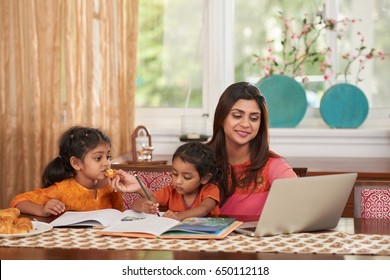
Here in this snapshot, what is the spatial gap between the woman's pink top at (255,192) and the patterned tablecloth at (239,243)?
499 mm

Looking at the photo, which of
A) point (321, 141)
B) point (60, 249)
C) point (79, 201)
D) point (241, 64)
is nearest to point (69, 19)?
point (241, 64)

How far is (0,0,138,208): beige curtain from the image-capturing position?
4.33 metres

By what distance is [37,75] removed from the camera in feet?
14.4

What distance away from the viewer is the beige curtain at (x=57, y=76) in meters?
4.33

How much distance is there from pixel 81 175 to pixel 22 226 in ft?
2.07

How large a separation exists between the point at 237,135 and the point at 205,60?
1794mm

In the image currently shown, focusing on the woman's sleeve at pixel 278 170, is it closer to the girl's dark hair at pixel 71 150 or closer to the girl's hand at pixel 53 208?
the girl's dark hair at pixel 71 150

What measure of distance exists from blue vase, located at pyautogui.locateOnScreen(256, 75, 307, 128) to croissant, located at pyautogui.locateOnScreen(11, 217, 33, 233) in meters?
2.21

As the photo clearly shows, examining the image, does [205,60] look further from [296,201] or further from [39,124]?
[296,201]

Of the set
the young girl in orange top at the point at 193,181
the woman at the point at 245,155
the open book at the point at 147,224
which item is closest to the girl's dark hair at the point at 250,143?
the woman at the point at 245,155

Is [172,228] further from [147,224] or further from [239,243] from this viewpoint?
[239,243]

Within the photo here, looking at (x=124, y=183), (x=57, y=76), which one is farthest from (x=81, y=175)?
(x=57, y=76)

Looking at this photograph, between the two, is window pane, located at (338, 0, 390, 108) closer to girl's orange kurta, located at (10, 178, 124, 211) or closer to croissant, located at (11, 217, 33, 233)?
girl's orange kurta, located at (10, 178, 124, 211)

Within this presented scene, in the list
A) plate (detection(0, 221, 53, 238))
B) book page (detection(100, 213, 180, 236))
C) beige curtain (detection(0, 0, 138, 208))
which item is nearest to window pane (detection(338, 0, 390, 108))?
beige curtain (detection(0, 0, 138, 208))
